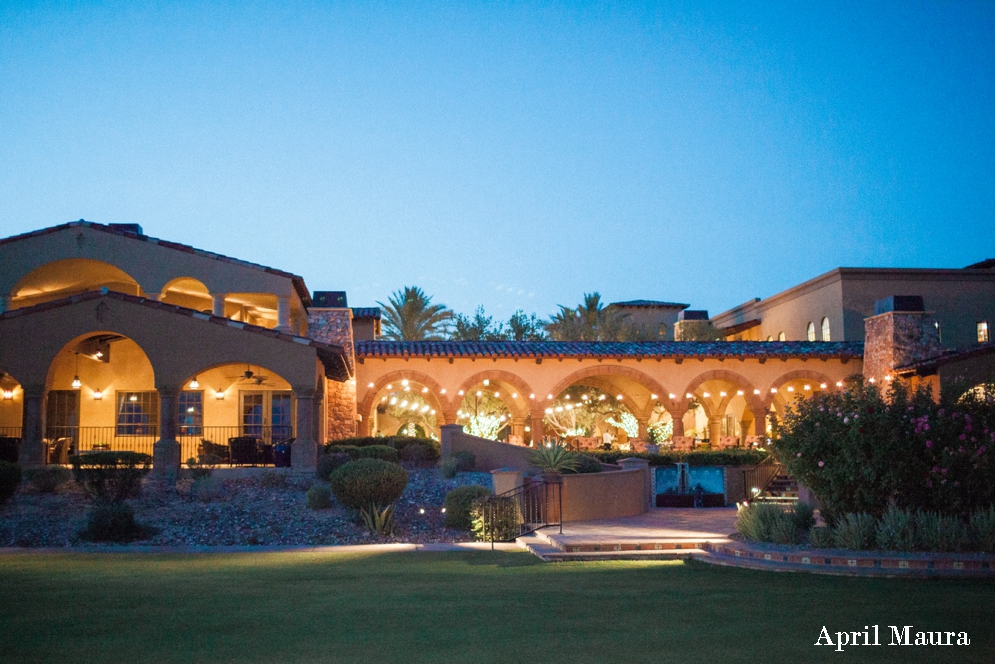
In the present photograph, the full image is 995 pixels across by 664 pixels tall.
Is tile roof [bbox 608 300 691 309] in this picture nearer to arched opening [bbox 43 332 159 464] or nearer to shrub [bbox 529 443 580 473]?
arched opening [bbox 43 332 159 464]

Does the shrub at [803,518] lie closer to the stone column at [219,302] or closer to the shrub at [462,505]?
the shrub at [462,505]

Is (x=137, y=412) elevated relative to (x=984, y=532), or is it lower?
elevated

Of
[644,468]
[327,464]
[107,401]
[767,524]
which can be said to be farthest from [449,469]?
[767,524]

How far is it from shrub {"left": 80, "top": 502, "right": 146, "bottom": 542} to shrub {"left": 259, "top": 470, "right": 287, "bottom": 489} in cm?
406

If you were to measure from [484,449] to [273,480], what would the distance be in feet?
20.4

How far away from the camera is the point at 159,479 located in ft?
66.8

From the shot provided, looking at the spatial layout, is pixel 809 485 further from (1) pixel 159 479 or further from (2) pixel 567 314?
(2) pixel 567 314

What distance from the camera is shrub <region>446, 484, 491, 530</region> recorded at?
57.3 feet

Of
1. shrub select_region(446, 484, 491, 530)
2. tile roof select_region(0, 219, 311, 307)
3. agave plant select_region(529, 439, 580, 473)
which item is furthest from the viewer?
tile roof select_region(0, 219, 311, 307)

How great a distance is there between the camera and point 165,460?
67.8 ft

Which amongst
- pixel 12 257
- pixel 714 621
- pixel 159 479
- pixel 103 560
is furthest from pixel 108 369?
pixel 714 621

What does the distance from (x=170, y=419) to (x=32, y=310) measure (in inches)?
161

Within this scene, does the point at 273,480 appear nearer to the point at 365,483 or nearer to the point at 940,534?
the point at 365,483

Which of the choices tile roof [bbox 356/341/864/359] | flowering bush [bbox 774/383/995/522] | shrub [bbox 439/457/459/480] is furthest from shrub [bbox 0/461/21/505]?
flowering bush [bbox 774/383/995/522]
